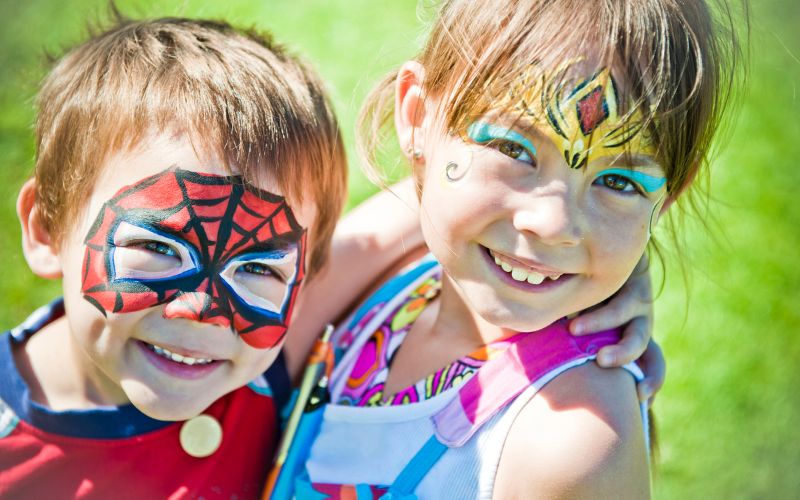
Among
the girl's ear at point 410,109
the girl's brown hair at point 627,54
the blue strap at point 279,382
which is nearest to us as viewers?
the girl's brown hair at point 627,54

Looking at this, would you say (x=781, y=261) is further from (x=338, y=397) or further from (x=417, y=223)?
(x=338, y=397)

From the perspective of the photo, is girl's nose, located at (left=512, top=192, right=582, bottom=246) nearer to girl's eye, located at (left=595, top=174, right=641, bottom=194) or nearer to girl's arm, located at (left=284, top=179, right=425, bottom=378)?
girl's eye, located at (left=595, top=174, right=641, bottom=194)

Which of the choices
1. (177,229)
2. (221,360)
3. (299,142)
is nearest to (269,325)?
(221,360)

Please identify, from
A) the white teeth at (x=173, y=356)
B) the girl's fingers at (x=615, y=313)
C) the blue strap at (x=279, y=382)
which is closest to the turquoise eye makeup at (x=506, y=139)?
the girl's fingers at (x=615, y=313)

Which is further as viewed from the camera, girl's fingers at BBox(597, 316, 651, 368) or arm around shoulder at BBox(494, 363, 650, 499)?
girl's fingers at BBox(597, 316, 651, 368)

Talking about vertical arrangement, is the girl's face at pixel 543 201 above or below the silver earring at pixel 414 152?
below

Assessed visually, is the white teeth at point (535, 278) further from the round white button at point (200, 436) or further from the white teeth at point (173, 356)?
the round white button at point (200, 436)

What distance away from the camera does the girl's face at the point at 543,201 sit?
1740mm

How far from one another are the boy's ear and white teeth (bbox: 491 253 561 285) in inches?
45.1

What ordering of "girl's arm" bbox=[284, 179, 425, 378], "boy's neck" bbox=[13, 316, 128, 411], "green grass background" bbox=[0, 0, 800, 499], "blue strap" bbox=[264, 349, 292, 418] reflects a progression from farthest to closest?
"green grass background" bbox=[0, 0, 800, 499] < "girl's arm" bbox=[284, 179, 425, 378] < "blue strap" bbox=[264, 349, 292, 418] < "boy's neck" bbox=[13, 316, 128, 411]

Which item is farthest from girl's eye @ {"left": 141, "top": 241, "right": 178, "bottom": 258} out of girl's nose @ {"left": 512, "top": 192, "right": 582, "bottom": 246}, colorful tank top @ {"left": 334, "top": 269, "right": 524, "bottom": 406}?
girl's nose @ {"left": 512, "top": 192, "right": 582, "bottom": 246}

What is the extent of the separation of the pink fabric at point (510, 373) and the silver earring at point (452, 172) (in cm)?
45

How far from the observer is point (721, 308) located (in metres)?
3.79

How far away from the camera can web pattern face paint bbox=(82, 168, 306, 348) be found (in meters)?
1.92
